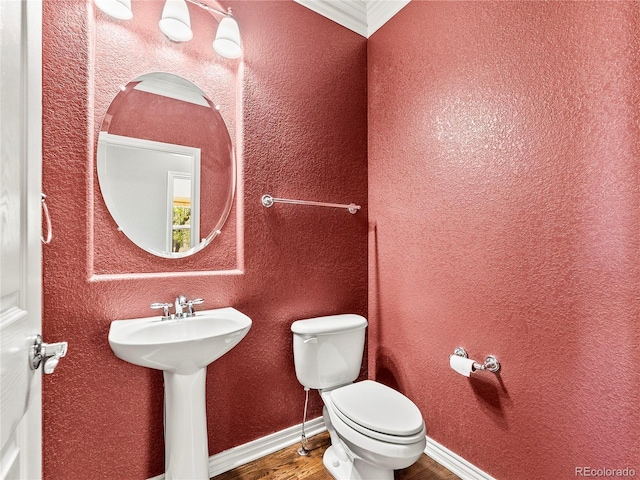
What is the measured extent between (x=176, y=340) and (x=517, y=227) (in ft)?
4.70

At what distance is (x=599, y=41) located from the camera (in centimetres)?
112

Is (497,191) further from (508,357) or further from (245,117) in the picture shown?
(245,117)

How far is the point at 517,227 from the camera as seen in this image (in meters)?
1.36

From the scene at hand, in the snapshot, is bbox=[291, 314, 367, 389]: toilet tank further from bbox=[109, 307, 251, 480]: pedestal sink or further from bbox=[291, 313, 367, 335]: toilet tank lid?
bbox=[109, 307, 251, 480]: pedestal sink

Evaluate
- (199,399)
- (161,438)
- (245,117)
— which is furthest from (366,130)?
(161,438)

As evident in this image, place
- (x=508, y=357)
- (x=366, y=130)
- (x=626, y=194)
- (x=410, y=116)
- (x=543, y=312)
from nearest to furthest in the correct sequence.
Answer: (x=626, y=194)
(x=543, y=312)
(x=508, y=357)
(x=410, y=116)
(x=366, y=130)

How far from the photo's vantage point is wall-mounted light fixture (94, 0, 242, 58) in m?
1.33

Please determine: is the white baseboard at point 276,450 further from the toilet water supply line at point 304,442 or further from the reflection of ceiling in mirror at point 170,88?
the reflection of ceiling in mirror at point 170,88

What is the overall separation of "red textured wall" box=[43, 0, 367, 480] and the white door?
0.57 m

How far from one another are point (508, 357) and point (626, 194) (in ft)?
2.48

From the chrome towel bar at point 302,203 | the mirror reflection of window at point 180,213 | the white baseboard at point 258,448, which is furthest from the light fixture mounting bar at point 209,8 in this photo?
the white baseboard at point 258,448
